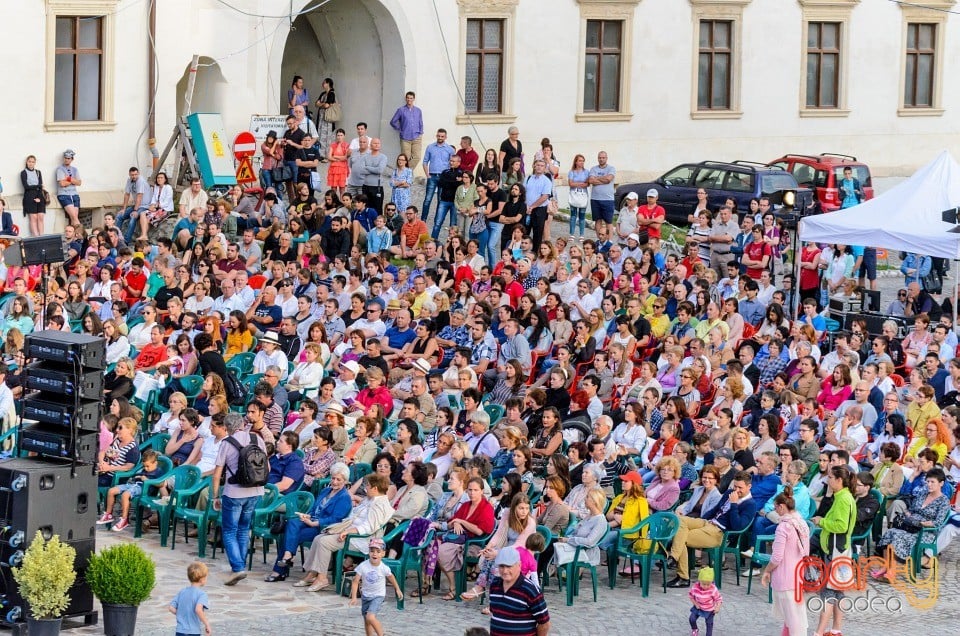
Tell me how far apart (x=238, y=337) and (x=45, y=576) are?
8.01 meters

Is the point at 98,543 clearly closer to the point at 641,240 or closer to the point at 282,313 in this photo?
the point at 282,313

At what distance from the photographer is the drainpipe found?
30.2 metres

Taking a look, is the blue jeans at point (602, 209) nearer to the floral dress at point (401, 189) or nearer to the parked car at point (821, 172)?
the floral dress at point (401, 189)

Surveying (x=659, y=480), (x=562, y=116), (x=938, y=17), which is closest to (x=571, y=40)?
(x=562, y=116)

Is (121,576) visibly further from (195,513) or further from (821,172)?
(821,172)

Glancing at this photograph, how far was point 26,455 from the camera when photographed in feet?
49.5

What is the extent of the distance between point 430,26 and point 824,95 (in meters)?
9.46

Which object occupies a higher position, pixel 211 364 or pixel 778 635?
pixel 211 364

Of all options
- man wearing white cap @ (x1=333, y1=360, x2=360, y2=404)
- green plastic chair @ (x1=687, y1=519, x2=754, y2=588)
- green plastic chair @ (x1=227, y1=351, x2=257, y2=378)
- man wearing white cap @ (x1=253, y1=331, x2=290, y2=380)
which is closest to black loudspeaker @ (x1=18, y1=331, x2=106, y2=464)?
man wearing white cap @ (x1=333, y1=360, x2=360, y2=404)

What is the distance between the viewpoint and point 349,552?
51.3 ft

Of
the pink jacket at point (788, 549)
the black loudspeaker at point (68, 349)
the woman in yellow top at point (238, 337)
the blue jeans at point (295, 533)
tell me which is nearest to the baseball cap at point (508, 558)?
the pink jacket at point (788, 549)

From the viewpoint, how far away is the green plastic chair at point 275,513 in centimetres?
1625

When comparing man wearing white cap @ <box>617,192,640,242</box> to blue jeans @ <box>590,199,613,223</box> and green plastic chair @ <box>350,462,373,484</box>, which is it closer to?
blue jeans @ <box>590,199,613,223</box>

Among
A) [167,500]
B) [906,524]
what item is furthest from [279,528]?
[906,524]
